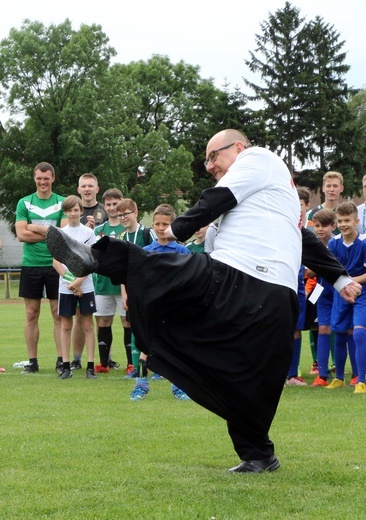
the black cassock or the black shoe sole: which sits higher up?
the black shoe sole

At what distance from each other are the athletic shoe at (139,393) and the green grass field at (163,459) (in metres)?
0.15

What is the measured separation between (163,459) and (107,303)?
6.85 metres

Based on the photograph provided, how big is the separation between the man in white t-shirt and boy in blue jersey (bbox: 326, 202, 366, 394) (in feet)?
14.6

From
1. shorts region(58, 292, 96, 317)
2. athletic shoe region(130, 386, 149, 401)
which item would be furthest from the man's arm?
shorts region(58, 292, 96, 317)

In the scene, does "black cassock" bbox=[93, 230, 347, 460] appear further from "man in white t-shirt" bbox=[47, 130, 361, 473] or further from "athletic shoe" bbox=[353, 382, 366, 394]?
"athletic shoe" bbox=[353, 382, 366, 394]

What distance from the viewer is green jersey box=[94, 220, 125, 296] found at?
41.2 feet

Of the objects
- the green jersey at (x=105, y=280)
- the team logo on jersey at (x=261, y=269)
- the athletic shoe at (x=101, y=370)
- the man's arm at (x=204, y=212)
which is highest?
the man's arm at (x=204, y=212)

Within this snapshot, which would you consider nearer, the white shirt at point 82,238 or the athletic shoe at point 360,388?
the athletic shoe at point 360,388

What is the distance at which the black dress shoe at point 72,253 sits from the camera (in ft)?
17.2

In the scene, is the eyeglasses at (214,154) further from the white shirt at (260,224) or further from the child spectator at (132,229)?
the child spectator at (132,229)

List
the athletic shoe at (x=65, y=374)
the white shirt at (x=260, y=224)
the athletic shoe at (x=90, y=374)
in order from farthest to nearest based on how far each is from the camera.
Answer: the athletic shoe at (x=90, y=374) < the athletic shoe at (x=65, y=374) < the white shirt at (x=260, y=224)

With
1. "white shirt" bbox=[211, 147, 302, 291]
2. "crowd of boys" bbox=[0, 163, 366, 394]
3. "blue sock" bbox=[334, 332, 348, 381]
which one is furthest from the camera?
"blue sock" bbox=[334, 332, 348, 381]

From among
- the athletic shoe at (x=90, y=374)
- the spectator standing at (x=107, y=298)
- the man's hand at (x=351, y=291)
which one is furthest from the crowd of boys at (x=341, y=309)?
the man's hand at (x=351, y=291)

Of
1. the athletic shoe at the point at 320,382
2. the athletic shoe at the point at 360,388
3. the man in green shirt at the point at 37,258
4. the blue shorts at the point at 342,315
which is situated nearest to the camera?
the athletic shoe at the point at 360,388
